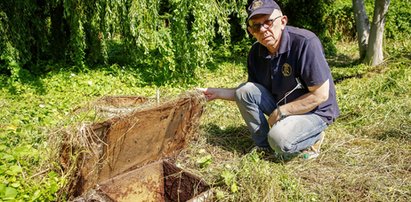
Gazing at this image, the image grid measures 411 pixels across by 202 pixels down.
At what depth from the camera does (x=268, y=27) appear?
2953 mm

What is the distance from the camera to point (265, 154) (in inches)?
132

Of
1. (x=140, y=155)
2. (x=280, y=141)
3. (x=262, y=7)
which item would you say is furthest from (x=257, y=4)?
(x=140, y=155)

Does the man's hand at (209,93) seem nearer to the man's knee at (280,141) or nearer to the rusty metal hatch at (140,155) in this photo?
the rusty metal hatch at (140,155)

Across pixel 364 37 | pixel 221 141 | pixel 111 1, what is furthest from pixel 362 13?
pixel 221 141

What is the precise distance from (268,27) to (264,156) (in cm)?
108

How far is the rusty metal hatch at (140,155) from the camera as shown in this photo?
261 cm

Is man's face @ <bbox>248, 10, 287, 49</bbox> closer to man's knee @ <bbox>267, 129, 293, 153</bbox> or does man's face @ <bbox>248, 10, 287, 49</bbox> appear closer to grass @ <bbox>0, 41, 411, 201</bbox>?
man's knee @ <bbox>267, 129, 293, 153</bbox>

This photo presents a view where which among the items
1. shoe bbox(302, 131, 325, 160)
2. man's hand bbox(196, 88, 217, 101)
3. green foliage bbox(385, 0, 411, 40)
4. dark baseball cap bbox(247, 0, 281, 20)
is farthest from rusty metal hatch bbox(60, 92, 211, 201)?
green foliage bbox(385, 0, 411, 40)

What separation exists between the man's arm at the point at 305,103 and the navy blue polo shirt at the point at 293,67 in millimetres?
59

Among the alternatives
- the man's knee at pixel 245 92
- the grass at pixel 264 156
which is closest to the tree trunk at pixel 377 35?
the grass at pixel 264 156

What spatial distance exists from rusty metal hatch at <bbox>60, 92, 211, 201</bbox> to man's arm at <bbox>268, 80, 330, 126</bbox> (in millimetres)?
654

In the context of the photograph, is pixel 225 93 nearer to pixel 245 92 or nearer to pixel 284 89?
pixel 245 92

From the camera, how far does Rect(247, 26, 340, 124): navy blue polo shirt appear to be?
9.50 ft

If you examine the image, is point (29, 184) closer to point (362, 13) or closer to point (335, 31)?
point (362, 13)
